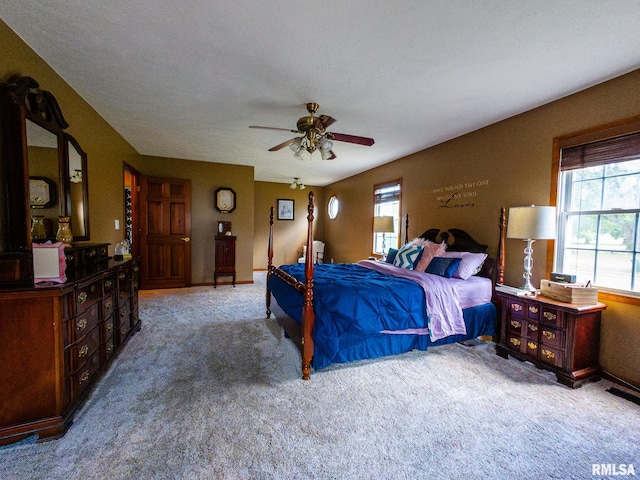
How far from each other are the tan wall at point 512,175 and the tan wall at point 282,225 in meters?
3.26

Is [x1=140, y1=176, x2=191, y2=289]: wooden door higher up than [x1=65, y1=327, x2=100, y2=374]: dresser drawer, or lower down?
higher up

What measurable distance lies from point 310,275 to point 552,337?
7.29ft

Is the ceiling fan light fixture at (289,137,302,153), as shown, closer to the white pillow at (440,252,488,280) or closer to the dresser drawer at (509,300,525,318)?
the white pillow at (440,252,488,280)

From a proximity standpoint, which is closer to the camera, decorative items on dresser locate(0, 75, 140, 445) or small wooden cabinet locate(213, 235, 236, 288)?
decorative items on dresser locate(0, 75, 140, 445)

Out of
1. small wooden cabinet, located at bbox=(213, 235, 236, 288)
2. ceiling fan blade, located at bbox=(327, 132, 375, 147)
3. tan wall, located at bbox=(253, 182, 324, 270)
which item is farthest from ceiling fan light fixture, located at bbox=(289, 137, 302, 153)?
tan wall, located at bbox=(253, 182, 324, 270)

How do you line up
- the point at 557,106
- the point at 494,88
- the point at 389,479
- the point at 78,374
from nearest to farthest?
the point at 389,479 < the point at 78,374 < the point at 494,88 < the point at 557,106

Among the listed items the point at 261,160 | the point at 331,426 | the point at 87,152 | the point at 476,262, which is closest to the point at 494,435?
the point at 331,426

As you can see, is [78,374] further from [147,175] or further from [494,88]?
[147,175]

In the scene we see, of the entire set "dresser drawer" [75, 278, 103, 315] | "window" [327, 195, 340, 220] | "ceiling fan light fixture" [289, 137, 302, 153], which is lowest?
"dresser drawer" [75, 278, 103, 315]

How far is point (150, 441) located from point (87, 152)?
3064 mm

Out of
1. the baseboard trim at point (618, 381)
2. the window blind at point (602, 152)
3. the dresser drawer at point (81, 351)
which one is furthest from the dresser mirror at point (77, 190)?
the baseboard trim at point (618, 381)

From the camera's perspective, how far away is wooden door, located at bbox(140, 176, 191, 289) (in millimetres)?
5262

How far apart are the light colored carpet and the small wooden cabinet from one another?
2914 mm

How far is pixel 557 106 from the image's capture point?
280cm
